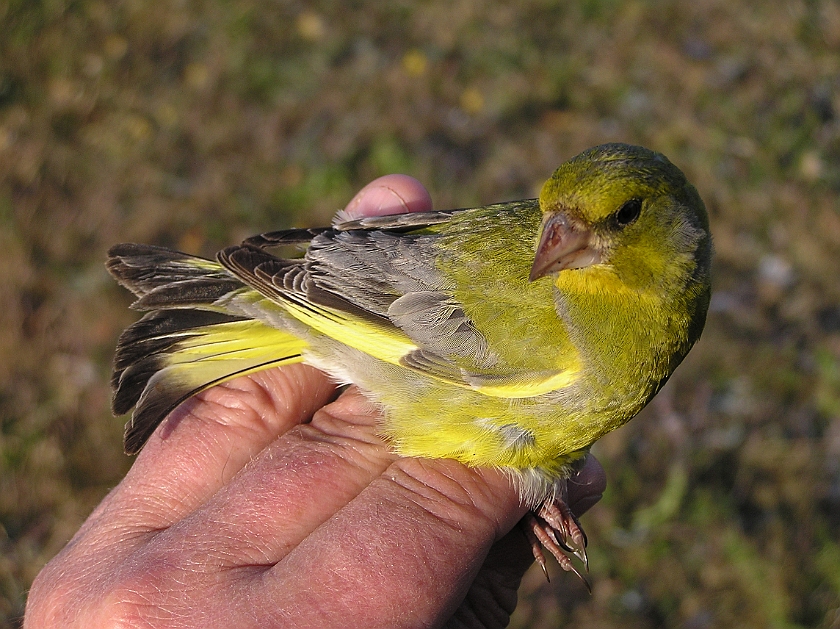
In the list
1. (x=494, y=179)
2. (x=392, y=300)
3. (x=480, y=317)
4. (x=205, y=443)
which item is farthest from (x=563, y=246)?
(x=494, y=179)

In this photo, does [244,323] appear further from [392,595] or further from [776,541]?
[776,541]

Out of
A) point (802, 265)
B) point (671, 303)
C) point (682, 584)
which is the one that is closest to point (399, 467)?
point (671, 303)

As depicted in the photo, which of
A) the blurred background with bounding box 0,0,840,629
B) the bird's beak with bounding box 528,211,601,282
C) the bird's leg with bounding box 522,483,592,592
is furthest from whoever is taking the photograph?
the blurred background with bounding box 0,0,840,629

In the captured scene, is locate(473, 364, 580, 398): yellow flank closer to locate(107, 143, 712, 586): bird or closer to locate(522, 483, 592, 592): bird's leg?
locate(107, 143, 712, 586): bird

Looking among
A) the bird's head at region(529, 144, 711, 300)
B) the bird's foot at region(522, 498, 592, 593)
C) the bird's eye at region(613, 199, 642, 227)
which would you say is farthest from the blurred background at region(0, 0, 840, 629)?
the bird's eye at region(613, 199, 642, 227)

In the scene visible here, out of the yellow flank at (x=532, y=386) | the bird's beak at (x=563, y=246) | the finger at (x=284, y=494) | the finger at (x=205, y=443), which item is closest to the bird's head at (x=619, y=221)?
the bird's beak at (x=563, y=246)

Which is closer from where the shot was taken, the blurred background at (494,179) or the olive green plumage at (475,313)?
the olive green plumage at (475,313)

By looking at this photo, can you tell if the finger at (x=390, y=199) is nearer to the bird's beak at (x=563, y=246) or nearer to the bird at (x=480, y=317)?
the bird at (x=480, y=317)
